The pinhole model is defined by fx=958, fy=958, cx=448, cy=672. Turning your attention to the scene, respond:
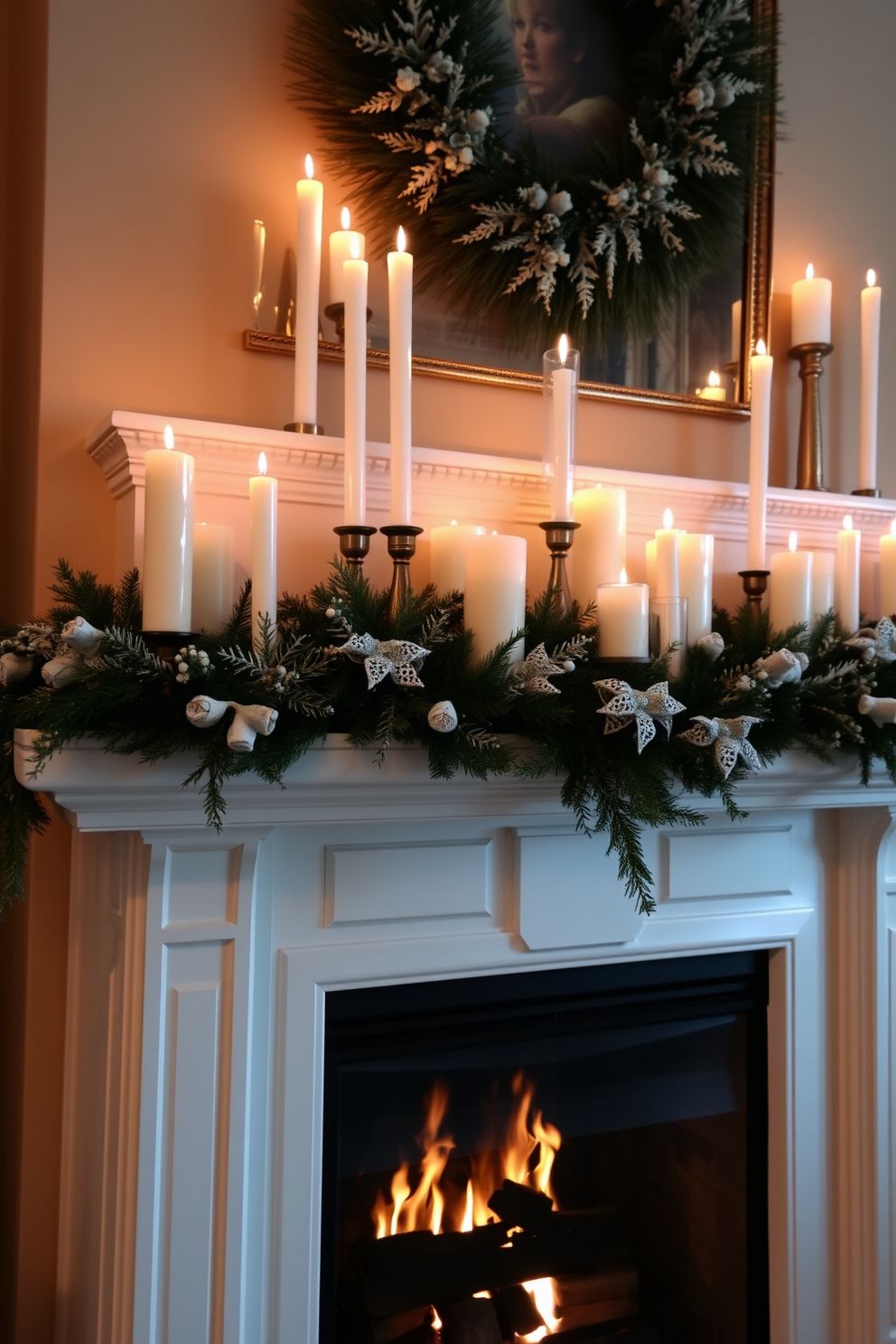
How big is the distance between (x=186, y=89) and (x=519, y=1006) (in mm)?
1263

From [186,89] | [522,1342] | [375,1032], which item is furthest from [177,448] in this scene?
[522,1342]

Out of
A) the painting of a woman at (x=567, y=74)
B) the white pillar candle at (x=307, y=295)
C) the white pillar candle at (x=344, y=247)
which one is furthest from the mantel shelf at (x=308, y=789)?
the painting of a woman at (x=567, y=74)

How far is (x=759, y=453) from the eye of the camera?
134cm

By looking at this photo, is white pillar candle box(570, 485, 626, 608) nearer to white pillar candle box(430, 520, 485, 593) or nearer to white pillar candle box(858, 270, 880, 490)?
white pillar candle box(430, 520, 485, 593)

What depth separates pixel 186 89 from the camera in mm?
1224

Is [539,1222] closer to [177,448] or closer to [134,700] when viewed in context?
[134,700]

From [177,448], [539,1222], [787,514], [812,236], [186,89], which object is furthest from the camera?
[812,236]

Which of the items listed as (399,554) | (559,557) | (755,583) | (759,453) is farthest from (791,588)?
(399,554)

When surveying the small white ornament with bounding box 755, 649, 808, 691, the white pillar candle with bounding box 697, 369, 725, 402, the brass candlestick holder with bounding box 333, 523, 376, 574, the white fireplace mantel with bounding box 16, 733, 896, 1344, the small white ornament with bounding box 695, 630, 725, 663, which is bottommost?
the white fireplace mantel with bounding box 16, 733, 896, 1344

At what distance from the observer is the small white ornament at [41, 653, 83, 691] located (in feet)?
2.90

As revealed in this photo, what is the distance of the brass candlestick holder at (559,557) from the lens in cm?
115

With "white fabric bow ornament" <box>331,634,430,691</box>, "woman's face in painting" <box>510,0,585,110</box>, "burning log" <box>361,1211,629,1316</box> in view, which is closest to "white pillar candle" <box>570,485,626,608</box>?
"white fabric bow ornament" <box>331,634,430,691</box>

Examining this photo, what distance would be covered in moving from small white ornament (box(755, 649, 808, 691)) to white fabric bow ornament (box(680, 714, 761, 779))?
0.08 metres

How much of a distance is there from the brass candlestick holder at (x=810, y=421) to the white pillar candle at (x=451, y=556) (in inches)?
25.1
